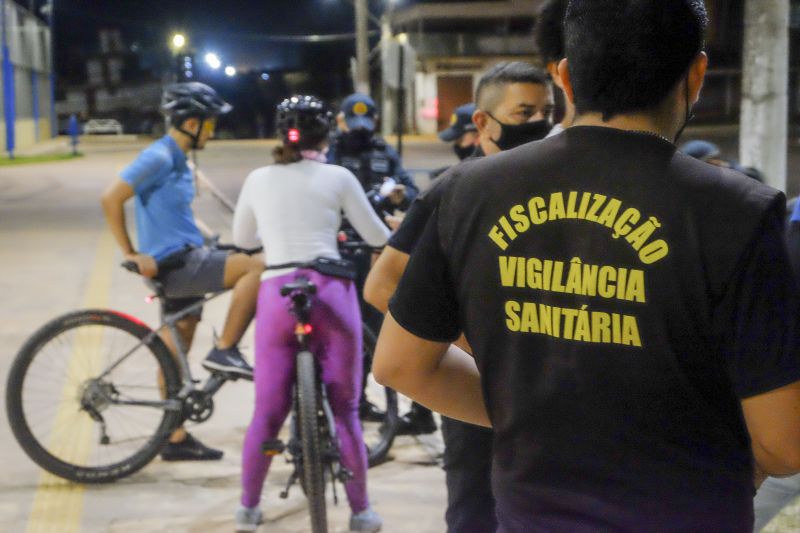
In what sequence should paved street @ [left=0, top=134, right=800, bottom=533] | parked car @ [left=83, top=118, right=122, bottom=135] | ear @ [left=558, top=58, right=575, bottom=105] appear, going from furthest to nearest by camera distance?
parked car @ [left=83, top=118, right=122, bottom=135] → paved street @ [left=0, top=134, right=800, bottom=533] → ear @ [left=558, top=58, right=575, bottom=105]

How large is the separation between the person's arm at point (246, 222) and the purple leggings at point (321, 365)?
0.92ft

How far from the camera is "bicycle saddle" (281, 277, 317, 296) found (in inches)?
172

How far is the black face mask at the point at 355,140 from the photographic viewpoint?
262 inches

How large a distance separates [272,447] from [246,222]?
1.00 metres

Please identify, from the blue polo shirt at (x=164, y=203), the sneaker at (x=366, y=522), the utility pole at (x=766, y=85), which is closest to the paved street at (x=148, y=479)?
the sneaker at (x=366, y=522)

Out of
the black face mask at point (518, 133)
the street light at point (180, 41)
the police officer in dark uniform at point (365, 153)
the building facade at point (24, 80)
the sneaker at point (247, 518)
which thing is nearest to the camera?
the black face mask at point (518, 133)

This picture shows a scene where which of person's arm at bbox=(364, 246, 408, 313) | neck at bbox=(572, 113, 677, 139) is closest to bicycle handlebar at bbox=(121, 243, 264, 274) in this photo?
person's arm at bbox=(364, 246, 408, 313)

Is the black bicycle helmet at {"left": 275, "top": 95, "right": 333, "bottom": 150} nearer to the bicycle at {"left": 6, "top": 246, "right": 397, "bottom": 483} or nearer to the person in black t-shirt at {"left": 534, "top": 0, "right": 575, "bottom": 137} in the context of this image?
the bicycle at {"left": 6, "top": 246, "right": 397, "bottom": 483}

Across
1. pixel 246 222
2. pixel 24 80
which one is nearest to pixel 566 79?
pixel 246 222

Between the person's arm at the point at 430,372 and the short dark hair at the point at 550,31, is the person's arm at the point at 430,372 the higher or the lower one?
the lower one

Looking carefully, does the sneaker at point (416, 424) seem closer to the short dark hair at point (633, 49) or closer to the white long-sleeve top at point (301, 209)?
the white long-sleeve top at point (301, 209)

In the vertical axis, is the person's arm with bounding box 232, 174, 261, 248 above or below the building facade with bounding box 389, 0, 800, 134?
below

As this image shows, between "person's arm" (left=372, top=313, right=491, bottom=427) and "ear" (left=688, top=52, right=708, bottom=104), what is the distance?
62 cm

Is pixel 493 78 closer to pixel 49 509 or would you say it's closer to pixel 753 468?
pixel 753 468
